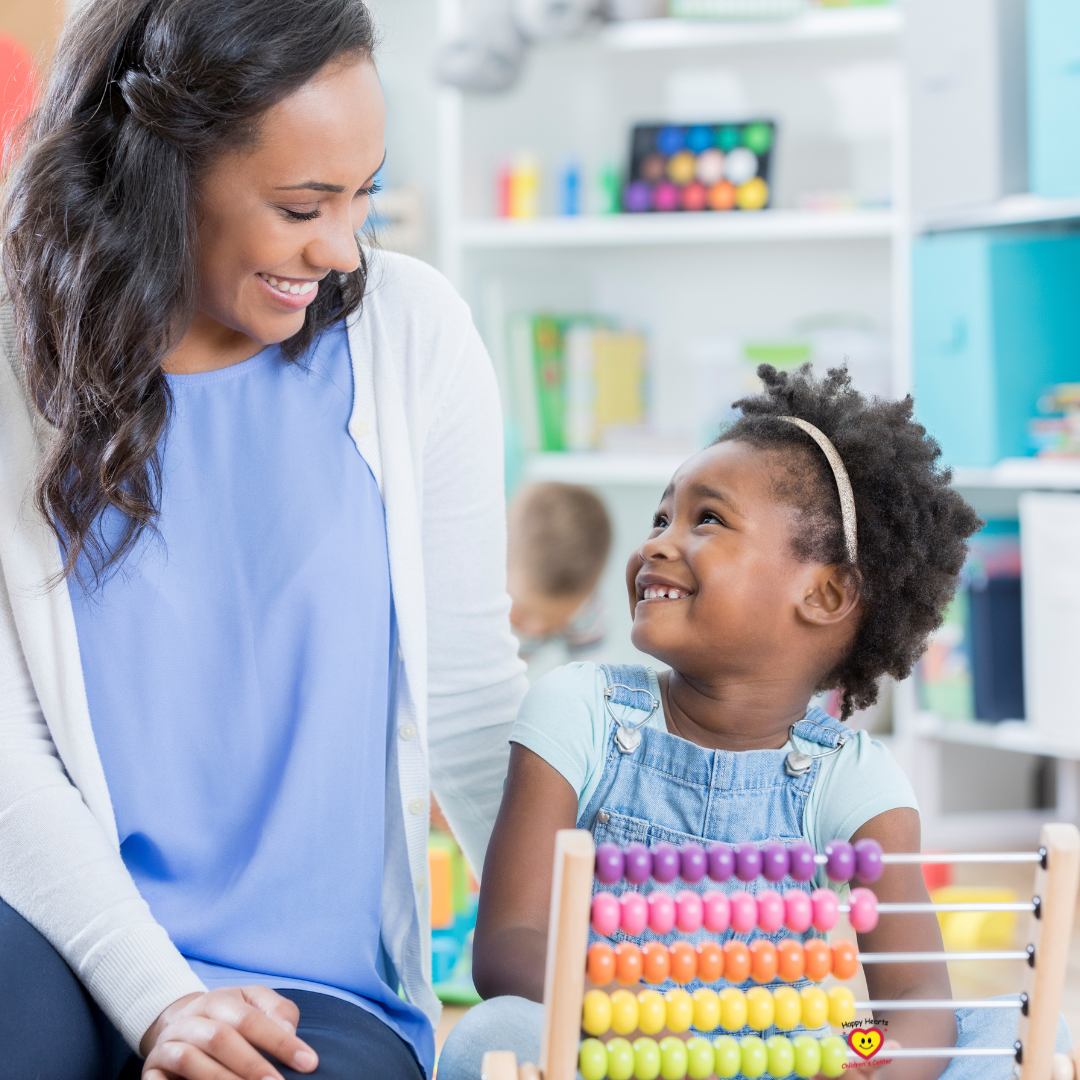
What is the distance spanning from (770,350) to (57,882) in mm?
2058

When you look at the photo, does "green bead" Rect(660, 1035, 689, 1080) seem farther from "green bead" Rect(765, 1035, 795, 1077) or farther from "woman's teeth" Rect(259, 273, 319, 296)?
"woman's teeth" Rect(259, 273, 319, 296)

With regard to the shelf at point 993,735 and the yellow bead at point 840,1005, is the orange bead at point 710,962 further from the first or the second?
the shelf at point 993,735

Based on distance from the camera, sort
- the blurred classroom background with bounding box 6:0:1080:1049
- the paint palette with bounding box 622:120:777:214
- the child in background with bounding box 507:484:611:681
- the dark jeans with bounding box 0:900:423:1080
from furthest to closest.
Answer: the paint palette with bounding box 622:120:777:214 < the child in background with bounding box 507:484:611:681 < the blurred classroom background with bounding box 6:0:1080:1049 < the dark jeans with bounding box 0:900:423:1080

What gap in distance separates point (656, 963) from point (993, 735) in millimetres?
1778

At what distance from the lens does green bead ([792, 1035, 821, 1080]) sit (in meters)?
0.83

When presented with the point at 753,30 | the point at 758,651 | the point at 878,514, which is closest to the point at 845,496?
the point at 878,514

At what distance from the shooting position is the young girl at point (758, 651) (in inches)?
41.6

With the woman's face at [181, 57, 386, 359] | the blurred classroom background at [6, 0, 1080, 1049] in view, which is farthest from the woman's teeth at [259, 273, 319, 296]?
Answer: the blurred classroom background at [6, 0, 1080, 1049]

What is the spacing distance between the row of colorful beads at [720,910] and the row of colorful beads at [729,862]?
0.05ft

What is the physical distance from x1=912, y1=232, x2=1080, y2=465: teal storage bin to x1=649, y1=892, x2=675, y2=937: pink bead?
176 cm

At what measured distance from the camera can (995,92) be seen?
7.46 ft

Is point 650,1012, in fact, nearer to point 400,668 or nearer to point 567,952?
point 567,952

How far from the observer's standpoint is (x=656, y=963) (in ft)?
2.73

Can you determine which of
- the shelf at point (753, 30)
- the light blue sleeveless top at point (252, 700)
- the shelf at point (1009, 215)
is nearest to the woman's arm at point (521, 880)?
the light blue sleeveless top at point (252, 700)
